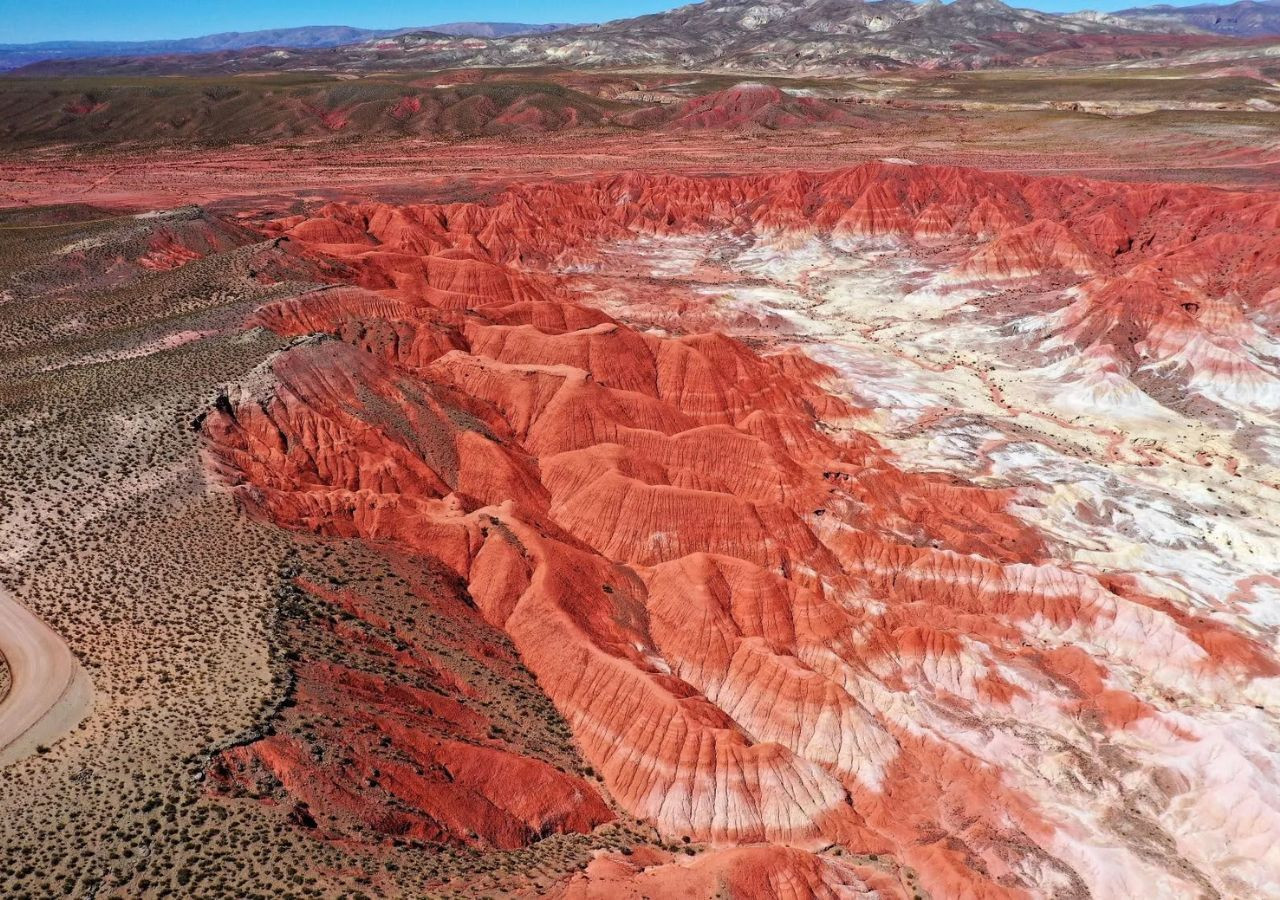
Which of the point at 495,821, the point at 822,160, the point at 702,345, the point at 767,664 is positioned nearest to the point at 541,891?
the point at 495,821

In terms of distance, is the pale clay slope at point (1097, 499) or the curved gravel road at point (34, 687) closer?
the curved gravel road at point (34, 687)

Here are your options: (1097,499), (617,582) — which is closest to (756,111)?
(1097,499)

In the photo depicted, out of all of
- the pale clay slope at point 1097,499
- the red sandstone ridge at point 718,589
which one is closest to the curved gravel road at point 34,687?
the red sandstone ridge at point 718,589

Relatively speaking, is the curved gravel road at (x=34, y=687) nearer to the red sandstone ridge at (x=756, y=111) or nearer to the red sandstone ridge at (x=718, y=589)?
the red sandstone ridge at (x=718, y=589)

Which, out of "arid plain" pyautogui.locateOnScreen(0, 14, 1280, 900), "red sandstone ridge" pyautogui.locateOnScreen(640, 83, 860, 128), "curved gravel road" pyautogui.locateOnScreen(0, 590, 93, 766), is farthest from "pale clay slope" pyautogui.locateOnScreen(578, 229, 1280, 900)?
"red sandstone ridge" pyautogui.locateOnScreen(640, 83, 860, 128)

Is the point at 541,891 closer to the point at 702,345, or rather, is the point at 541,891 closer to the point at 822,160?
the point at 702,345

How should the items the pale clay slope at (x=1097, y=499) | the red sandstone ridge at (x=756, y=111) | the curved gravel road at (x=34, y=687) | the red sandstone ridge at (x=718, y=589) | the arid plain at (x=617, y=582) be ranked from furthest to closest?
1. the red sandstone ridge at (x=756, y=111)
2. the pale clay slope at (x=1097, y=499)
3. the red sandstone ridge at (x=718, y=589)
4. the arid plain at (x=617, y=582)
5. the curved gravel road at (x=34, y=687)
